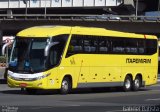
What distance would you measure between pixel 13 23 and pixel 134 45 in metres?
50.9

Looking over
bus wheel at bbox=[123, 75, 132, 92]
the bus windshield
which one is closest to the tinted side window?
bus wheel at bbox=[123, 75, 132, 92]

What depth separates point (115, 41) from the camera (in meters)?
28.9

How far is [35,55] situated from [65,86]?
87.9 inches

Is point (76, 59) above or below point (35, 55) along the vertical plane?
below

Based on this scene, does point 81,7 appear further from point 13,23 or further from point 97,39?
point 97,39

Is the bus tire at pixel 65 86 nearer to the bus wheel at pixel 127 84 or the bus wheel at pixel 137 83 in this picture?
the bus wheel at pixel 127 84

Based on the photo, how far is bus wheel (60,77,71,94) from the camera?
26.2 meters

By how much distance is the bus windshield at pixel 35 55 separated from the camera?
25.1 metres

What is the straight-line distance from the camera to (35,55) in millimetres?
25203

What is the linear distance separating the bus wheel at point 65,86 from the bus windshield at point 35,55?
3.75 feet

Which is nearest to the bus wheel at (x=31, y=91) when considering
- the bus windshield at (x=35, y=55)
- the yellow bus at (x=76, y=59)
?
the yellow bus at (x=76, y=59)

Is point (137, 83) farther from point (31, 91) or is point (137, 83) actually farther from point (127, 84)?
point (31, 91)

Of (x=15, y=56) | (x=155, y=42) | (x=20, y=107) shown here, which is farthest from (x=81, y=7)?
(x=20, y=107)

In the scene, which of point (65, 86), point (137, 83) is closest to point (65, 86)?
point (65, 86)
